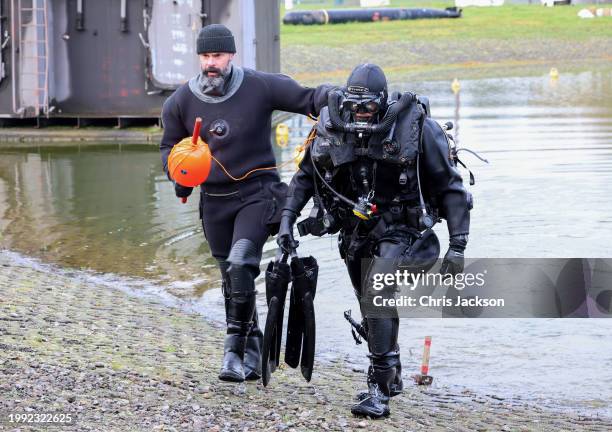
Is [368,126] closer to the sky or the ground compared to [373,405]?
closer to the sky

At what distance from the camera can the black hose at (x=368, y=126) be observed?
645cm

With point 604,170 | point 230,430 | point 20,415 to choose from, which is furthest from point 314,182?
point 604,170

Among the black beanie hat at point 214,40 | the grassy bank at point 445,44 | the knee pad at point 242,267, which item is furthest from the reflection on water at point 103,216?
the grassy bank at point 445,44

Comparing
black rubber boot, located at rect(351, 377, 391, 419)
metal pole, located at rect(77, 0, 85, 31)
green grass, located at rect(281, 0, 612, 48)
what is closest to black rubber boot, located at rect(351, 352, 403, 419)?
black rubber boot, located at rect(351, 377, 391, 419)

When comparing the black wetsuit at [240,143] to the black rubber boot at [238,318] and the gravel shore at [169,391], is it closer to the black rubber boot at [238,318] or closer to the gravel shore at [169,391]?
the black rubber boot at [238,318]

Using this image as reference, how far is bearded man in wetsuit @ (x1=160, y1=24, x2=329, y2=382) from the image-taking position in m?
7.13

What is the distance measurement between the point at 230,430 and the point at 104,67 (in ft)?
59.4

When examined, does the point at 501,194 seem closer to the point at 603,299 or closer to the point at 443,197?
the point at 603,299

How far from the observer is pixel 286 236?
6.73 metres

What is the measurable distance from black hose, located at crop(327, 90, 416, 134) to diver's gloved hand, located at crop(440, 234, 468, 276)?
2.30 feet

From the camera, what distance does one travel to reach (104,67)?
76.5 feet

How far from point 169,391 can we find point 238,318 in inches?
29.5

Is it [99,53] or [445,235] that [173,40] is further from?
[445,235]

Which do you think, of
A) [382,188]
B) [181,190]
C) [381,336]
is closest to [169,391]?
[381,336]
